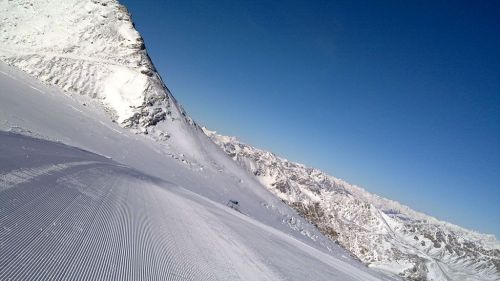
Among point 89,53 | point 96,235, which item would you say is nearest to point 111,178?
point 96,235

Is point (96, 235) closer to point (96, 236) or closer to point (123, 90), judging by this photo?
point (96, 236)

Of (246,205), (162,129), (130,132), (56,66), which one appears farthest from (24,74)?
(246,205)

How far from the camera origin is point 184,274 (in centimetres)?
1020

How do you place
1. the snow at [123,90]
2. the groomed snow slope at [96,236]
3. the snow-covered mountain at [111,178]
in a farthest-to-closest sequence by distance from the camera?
1. the snow at [123,90]
2. the snow-covered mountain at [111,178]
3. the groomed snow slope at [96,236]

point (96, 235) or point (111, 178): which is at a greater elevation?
point (111, 178)

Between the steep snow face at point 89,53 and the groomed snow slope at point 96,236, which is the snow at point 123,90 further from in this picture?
the groomed snow slope at point 96,236

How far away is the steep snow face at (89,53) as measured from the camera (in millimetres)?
68938

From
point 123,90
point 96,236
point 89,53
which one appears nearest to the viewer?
point 96,236

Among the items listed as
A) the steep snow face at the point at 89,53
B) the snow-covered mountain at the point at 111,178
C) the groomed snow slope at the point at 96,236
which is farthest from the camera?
the steep snow face at the point at 89,53

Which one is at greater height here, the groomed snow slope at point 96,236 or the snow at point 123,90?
the snow at point 123,90

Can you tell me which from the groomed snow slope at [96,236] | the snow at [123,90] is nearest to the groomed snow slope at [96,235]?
the groomed snow slope at [96,236]

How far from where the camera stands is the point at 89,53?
78.4m

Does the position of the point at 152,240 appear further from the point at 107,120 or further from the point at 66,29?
the point at 66,29

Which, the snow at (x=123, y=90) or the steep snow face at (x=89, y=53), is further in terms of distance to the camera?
the snow at (x=123, y=90)
